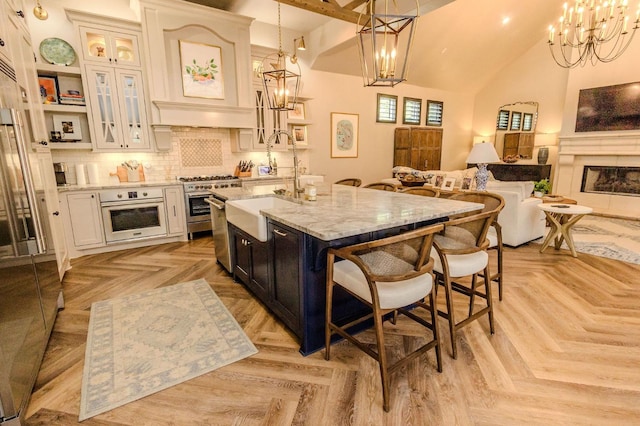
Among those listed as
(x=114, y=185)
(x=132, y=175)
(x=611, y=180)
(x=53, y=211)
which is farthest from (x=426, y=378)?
(x=611, y=180)

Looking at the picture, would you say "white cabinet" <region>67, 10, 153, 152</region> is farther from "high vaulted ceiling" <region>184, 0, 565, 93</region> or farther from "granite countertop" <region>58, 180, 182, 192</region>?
"high vaulted ceiling" <region>184, 0, 565, 93</region>

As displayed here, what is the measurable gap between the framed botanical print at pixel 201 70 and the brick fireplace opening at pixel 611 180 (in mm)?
7621

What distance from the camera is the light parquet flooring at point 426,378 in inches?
63.3

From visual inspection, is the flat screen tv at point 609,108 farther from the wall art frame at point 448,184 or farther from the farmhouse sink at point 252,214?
the farmhouse sink at point 252,214

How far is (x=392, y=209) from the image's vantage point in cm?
218

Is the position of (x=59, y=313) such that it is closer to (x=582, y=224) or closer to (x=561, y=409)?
(x=561, y=409)

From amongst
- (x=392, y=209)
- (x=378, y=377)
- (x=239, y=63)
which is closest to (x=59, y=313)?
(x=378, y=377)

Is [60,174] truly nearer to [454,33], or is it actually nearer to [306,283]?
[306,283]

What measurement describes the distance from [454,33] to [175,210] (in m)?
6.01

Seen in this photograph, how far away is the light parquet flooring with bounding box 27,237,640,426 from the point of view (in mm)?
1607

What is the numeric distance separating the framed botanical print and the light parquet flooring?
3.12m

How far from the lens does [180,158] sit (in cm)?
494

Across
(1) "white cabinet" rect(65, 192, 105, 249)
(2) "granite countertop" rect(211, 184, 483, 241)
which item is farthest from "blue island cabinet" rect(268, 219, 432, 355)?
(1) "white cabinet" rect(65, 192, 105, 249)

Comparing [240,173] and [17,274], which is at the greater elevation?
[240,173]
